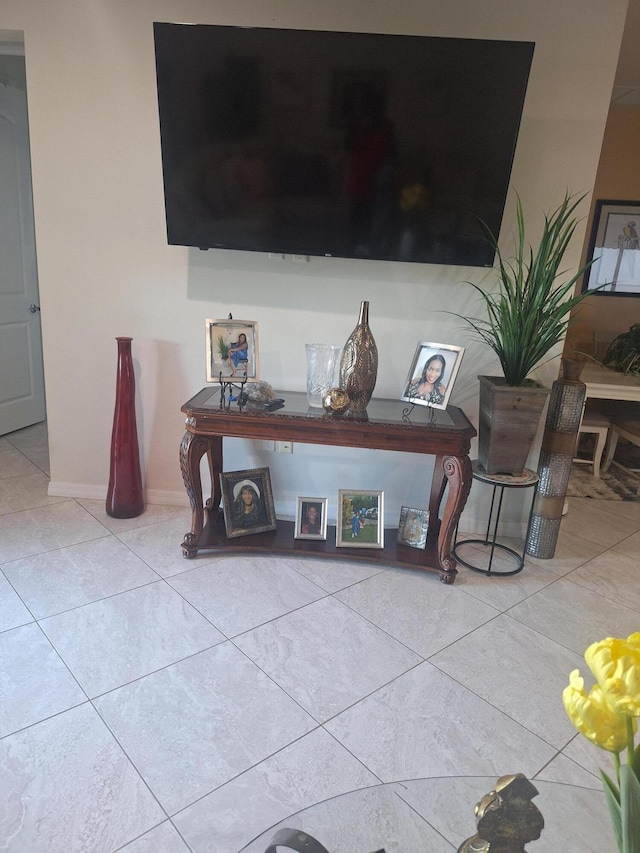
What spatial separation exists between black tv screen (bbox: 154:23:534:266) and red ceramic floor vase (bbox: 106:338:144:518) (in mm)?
727

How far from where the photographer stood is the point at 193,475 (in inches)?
96.7

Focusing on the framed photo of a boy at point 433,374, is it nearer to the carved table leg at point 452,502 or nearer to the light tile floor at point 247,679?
the carved table leg at point 452,502

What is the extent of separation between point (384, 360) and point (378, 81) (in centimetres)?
117

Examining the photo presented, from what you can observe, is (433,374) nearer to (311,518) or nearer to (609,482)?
(311,518)

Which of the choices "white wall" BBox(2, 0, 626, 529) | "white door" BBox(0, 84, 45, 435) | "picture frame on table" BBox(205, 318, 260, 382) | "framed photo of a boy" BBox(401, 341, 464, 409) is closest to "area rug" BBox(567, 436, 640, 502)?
"white wall" BBox(2, 0, 626, 529)

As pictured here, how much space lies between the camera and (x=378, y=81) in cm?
220

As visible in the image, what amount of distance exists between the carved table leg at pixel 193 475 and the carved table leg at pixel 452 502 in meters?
1.04

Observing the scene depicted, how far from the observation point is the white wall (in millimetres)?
2381

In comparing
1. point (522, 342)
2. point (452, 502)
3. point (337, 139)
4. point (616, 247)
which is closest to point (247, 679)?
point (452, 502)

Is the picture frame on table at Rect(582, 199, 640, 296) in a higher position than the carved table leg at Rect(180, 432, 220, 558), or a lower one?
higher

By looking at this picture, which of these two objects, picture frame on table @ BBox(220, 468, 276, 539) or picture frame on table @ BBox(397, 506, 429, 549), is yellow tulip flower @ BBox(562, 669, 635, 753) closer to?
picture frame on table @ BBox(397, 506, 429, 549)

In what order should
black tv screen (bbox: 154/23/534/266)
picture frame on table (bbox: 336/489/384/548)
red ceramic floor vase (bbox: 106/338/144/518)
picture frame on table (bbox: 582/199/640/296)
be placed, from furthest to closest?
picture frame on table (bbox: 582/199/640/296) → red ceramic floor vase (bbox: 106/338/144/518) → picture frame on table (bbox: 336/489/384/548) → black tv screen (bbox: 154/23/534/266)

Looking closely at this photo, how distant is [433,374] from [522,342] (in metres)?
0.38

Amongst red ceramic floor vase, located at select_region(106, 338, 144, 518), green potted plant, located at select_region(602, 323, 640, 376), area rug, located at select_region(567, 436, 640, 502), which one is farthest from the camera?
green potted plant, located at select_region(602, 323, 640, 376)
